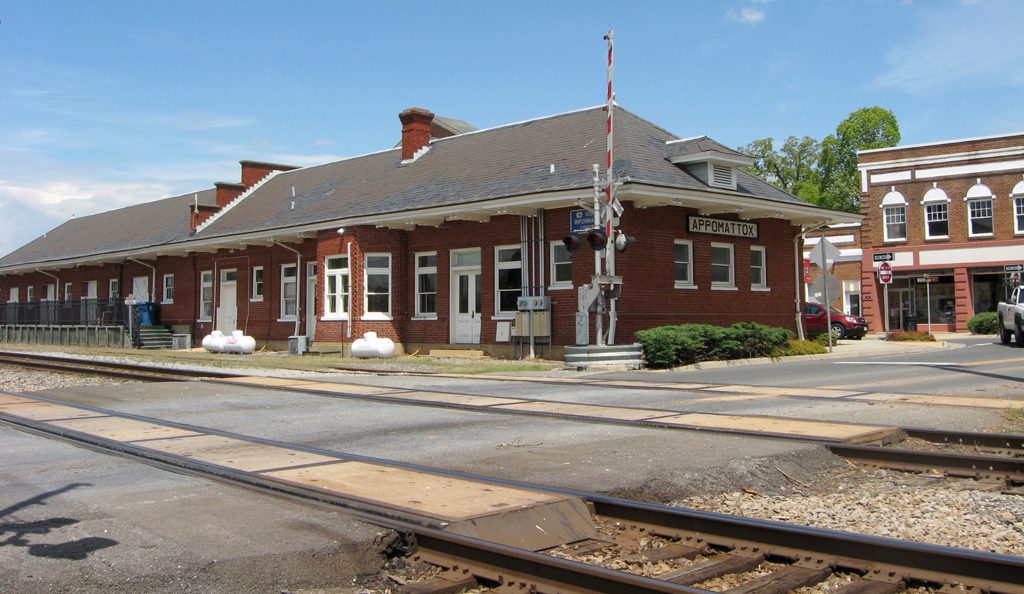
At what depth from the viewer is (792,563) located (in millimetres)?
4648

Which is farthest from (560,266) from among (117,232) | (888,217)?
(117,232)

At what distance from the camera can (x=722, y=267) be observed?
24812 millimetres

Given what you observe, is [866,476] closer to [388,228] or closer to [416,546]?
[416,546]

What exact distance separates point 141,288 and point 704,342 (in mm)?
29133

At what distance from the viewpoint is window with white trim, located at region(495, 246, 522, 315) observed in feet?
77.9

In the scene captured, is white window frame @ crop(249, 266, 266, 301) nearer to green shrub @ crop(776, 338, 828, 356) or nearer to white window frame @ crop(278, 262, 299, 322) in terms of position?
white window frame @ crop(278, 262, 299, 322)

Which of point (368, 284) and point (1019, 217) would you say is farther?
point (1019, 217)

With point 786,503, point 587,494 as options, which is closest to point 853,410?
point 786,503

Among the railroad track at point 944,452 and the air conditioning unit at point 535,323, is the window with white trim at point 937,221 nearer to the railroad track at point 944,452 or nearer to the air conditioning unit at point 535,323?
the air conditioning unit at point 535,323

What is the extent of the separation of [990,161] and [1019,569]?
4202cm

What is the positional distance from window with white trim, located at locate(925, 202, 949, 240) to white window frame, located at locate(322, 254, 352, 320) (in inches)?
1135

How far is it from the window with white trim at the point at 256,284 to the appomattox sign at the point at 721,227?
16.9 m

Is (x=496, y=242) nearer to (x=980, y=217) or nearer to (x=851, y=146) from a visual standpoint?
(x=980, y=217)

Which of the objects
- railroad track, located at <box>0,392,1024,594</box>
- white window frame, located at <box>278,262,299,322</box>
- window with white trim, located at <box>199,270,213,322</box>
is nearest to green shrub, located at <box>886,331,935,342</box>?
white window frame, located at <box>278,262,299,322</box>
